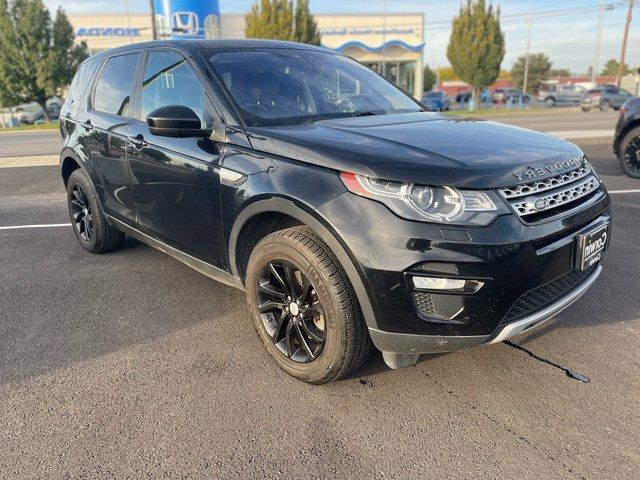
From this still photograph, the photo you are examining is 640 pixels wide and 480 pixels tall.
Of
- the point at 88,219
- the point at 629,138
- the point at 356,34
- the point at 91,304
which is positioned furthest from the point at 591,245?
the point at 356,34

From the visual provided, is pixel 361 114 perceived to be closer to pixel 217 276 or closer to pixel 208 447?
pixel 217 276

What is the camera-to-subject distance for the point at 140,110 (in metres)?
3.78

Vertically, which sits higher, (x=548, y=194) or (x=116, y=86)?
(x=116, y=86)

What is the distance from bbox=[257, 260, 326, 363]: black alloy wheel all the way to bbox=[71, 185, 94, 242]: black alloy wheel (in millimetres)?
2701

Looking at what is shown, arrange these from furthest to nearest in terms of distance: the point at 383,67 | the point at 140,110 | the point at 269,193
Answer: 1. the point at 383,67
2. the point at 140,110
3. the point at 269,193

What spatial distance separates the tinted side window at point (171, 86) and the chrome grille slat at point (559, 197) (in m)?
1.80

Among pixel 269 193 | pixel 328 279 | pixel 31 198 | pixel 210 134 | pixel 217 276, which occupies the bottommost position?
pixel 31 198

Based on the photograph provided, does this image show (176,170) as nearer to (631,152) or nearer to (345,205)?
(345,205)

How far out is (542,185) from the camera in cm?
244

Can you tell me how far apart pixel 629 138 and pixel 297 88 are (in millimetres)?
6741

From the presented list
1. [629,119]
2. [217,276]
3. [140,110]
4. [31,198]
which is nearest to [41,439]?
[217,276]

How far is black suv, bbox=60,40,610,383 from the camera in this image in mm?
2238

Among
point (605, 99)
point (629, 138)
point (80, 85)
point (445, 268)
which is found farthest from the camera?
point (605, 99)

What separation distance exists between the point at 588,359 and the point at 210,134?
8.35 feet
